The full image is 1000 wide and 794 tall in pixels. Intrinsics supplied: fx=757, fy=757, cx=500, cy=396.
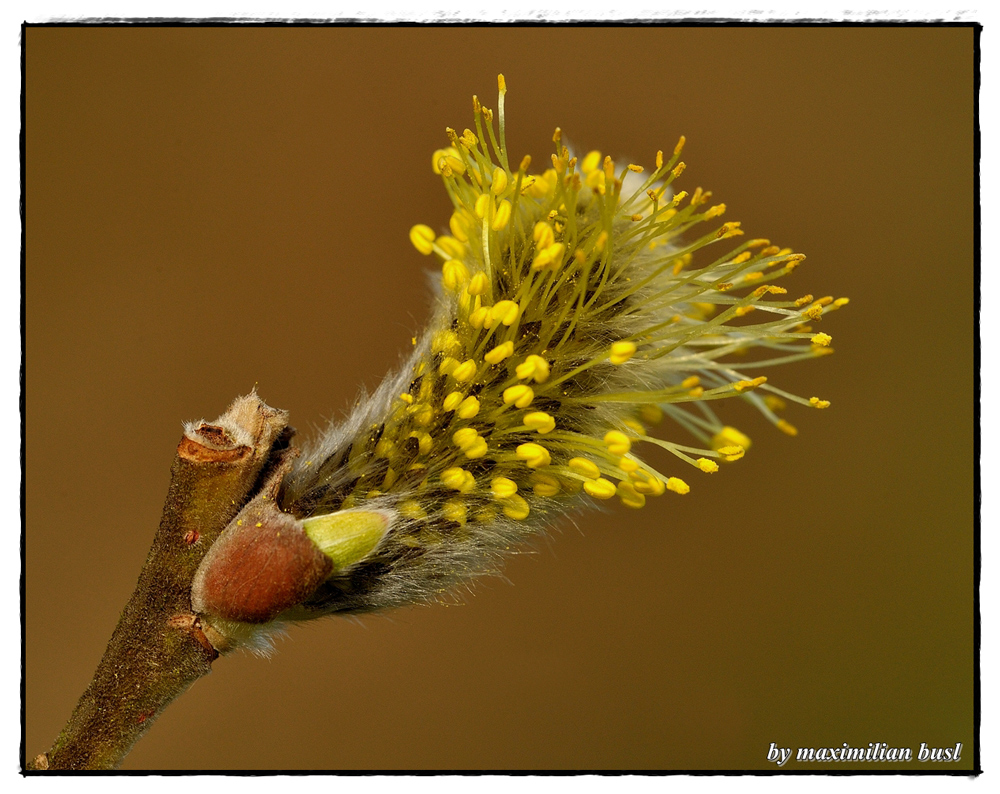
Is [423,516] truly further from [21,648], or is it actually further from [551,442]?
[21,648]

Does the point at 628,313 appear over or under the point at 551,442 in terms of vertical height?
over

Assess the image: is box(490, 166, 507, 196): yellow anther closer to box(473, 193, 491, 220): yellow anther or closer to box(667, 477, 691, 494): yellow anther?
box(473, 193, 491, 220): yellow anther

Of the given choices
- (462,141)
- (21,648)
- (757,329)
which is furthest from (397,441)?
(21,648)

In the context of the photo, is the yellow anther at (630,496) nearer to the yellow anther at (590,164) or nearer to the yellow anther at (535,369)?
the yellow anther at (535,369)

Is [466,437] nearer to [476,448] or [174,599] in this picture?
[476,448]

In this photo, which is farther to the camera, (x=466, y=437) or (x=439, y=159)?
(x=439, y=159)

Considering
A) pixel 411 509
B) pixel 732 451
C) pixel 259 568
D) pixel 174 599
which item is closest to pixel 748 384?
pixel 732 451

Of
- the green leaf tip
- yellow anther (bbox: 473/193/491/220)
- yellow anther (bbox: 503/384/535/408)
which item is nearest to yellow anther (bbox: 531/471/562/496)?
yellow anther (bbox: 503/384/535/408)
